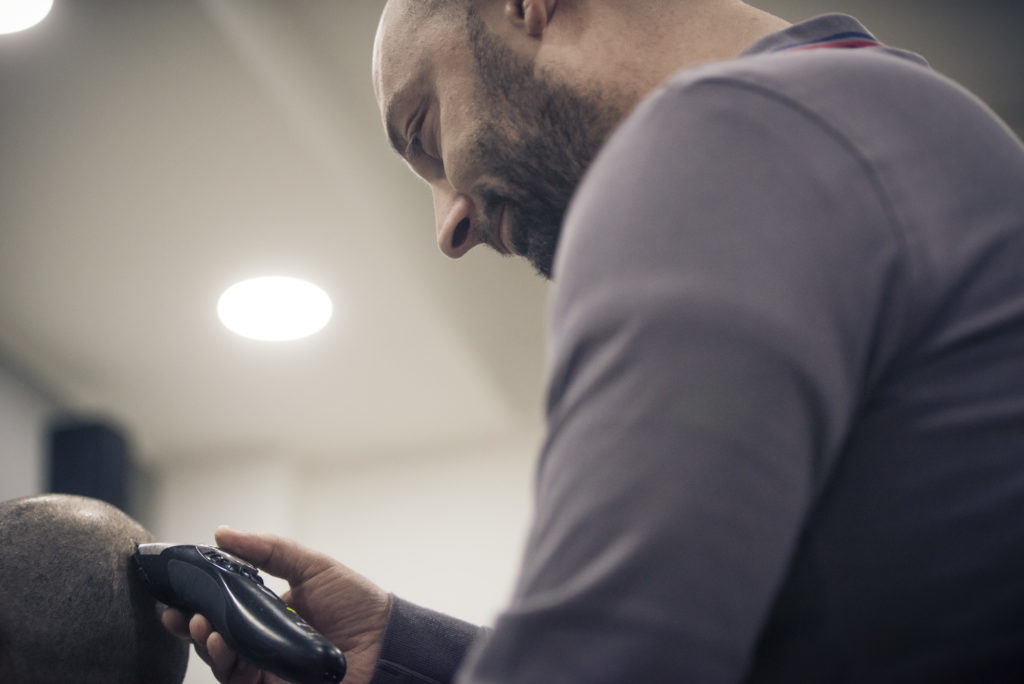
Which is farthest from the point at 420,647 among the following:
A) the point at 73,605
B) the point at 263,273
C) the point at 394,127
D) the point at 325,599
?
the point at 263,273

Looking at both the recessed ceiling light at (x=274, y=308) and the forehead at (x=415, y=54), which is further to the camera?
the recessed ceiling light at (x=274, y=308)

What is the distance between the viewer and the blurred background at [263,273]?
1.95m

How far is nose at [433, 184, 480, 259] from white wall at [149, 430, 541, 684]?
239cm

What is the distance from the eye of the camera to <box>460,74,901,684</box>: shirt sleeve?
1.06 feet

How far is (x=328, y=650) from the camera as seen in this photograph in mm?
790

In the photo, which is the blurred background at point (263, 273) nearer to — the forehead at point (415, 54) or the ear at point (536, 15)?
the forehead at point (415, 54)

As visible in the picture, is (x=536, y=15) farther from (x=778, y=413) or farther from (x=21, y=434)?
(x=21, y=434)

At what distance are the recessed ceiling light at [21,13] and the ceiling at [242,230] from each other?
1.5 inches

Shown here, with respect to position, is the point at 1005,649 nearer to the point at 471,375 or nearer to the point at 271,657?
the point at 271,657

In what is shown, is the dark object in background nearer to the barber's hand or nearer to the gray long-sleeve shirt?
the barber's hand

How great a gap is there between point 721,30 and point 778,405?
62 centimetres

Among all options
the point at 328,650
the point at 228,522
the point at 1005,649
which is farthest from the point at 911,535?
the point at 228,522

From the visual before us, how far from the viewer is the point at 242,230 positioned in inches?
93.1

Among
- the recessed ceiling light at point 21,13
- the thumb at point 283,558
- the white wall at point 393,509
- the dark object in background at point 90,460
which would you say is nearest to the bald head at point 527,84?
the thumb at point 283,558
